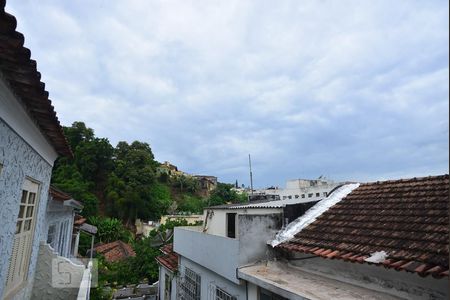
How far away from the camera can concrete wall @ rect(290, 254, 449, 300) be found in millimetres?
4426

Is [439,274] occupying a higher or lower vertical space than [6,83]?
lower

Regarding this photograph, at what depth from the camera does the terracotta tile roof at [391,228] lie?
4750mm

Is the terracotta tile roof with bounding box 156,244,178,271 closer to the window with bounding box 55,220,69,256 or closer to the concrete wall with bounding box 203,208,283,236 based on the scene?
the concrete wall with bounding box 203,208,283,236

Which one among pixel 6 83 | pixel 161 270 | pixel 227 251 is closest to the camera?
pixel 6 83

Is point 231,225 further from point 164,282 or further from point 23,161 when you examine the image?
point 23,161

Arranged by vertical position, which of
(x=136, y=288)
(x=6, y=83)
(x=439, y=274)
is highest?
(x=6, y=83)

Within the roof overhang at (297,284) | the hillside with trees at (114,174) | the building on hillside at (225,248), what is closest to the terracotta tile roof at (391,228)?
the roof overhang at (297,284)

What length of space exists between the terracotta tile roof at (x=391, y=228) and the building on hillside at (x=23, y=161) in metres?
5.12

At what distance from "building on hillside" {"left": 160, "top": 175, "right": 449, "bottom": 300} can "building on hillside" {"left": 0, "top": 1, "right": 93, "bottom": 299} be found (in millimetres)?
3647

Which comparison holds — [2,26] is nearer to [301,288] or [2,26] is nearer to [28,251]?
[28,251]

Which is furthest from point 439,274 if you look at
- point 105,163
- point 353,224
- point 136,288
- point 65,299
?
point 105,163

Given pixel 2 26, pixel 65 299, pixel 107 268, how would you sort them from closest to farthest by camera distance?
pixel 2 26, pixel 65 299, pixel 107 268

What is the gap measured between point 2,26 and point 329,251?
6205mm

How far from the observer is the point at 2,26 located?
6.88 ft
